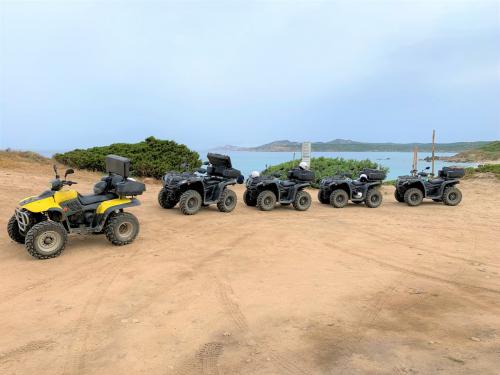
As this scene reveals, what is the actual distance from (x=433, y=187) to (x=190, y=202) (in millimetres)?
7529

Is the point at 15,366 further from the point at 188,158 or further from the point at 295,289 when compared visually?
the point at 188,158

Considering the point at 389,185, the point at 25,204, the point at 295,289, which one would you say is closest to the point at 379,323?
the point at 295,289

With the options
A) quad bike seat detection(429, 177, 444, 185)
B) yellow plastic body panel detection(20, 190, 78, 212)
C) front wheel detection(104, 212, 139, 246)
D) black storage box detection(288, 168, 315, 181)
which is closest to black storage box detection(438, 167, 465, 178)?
quad bike seat detection(429, 177, 444, 185)

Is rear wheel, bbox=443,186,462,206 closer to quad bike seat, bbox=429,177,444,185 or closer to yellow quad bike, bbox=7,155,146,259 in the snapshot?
quad bike seat, bbox=429,177,444,185

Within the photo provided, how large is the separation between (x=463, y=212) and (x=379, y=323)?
28.1 ft

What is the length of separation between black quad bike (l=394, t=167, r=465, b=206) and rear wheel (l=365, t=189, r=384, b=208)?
96 centimetres

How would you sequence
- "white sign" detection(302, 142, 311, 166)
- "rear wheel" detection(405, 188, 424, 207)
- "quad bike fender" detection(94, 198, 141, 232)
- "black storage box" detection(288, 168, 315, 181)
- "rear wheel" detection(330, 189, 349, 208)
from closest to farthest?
"quad bike fender" detection(94, 198, 141, 232) → "black storage box" detection(288, 168, 315, 181) → "rear wheel" detection(330, 189, 349, 208) → "rear wheel" detection(405, 188, 424, 207) → "white sign" detection(302, 142, 311, 166)

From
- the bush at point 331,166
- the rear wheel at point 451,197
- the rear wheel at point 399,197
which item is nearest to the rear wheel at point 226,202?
the rear wheel at point 399,197

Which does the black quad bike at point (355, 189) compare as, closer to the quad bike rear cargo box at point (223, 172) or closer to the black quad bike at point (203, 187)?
the black quad bike at point (203, 187)

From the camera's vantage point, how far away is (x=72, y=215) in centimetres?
627

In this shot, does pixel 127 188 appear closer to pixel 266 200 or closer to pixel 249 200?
pixel 266 200

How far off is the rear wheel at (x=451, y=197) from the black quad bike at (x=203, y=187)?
6.44 m

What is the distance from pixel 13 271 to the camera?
17.2 ft

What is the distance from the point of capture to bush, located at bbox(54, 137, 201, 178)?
1603 centimetres
